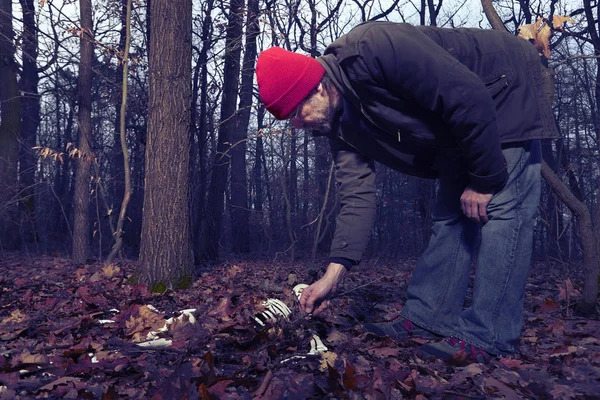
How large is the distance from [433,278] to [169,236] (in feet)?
9.63

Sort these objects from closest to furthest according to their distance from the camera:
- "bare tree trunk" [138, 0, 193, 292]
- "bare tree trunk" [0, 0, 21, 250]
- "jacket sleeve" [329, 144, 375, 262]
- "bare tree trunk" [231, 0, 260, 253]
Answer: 1. "jacket sleeve" [329, 144, 375, 262]
2. "bare tree trunk" [138, 0, 193, 292]
3. "bare tree trunk" [0, 0, 21, 250]
4. "bare tree trunk" [231, 0, 260, 253]

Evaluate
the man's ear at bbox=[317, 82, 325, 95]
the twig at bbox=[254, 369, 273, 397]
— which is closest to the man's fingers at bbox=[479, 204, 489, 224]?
the man's ear at bbox=[317, 82, 325, 95]

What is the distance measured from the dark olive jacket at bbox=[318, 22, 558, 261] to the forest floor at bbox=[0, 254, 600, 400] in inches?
22.8

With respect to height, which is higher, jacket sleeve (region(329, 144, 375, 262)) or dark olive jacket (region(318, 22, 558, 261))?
dark olive jacket (region(318, 22, 558, 261))

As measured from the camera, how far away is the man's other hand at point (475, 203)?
2492 mm

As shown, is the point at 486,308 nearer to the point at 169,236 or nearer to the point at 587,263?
the point at 587,263

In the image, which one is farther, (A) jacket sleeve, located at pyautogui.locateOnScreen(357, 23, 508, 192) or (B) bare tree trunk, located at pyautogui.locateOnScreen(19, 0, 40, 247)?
(B) bare tree trunk, located at pyautogui.locateOnScreen(19, 0, 40, 247)

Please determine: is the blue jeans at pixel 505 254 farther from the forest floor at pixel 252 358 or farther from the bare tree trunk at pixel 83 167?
the bare tree trunk at pixel 83 167

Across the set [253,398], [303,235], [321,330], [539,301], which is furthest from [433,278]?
[303,235]

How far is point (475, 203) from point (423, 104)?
2.02 feet

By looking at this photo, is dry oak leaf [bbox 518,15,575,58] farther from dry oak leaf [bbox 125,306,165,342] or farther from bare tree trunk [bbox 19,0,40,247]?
bare tree trunk [bbox 19,0,40,247]

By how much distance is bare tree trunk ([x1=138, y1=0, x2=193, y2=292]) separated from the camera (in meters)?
4.96

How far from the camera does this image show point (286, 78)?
7.39 ft

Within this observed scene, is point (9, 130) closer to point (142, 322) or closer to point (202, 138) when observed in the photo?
point (202, 138)
